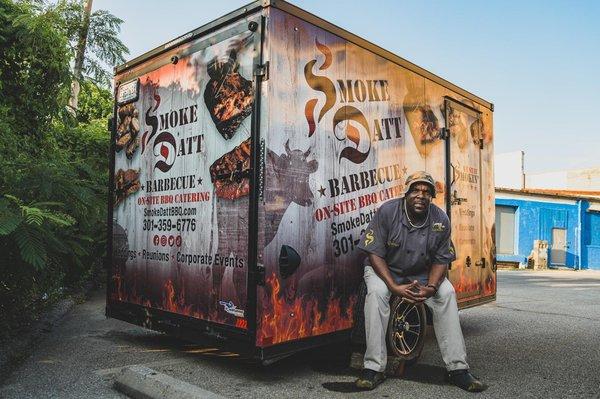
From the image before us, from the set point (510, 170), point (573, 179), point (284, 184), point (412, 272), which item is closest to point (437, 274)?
point (412, 272)

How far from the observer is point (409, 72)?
507 centimetres

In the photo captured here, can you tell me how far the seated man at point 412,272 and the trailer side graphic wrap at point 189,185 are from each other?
103 centimetres

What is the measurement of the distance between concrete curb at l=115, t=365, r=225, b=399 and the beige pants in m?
1.20

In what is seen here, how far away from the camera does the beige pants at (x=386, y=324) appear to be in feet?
12.6

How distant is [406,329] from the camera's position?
14.5 ft

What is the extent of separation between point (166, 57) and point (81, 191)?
1449 mm

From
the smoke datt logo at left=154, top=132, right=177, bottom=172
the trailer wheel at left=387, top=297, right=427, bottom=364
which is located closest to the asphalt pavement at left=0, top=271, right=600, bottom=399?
the trailer wheel at left=387, top=297, right=427, bottom=364

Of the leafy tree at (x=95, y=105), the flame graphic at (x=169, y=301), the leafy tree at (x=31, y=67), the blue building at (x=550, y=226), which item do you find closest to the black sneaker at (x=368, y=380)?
the flame graphic at (x=169, y=301)

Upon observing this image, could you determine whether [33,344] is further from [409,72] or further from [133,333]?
[409,72]

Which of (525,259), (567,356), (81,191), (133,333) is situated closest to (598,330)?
(567,356)

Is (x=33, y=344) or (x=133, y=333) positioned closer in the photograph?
(x=33, y=344)

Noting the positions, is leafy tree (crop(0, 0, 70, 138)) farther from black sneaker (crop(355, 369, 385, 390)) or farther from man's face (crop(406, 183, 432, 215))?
black sneaker (crop(355, 369, 385, 390))

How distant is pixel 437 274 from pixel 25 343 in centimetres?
388

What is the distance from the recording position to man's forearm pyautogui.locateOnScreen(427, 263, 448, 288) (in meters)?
4.07
